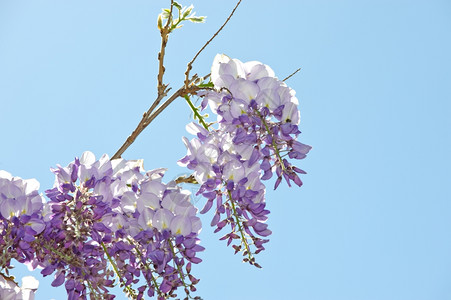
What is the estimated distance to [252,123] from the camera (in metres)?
1.46

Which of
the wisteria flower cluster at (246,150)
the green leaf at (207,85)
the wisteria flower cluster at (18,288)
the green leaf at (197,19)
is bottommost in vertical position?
the wisteria flower cluster at (18,288)

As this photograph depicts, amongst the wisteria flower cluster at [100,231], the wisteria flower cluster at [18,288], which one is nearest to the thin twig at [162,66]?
the wisteria flower cluster at [100,231]

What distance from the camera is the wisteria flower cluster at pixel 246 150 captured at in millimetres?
1442

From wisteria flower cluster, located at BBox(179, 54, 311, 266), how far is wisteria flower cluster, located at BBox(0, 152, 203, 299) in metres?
0.09

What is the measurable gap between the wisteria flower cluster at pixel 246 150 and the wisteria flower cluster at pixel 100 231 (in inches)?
3.4

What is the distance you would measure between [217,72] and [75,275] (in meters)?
0.63

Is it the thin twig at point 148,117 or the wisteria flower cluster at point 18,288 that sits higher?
the thin twig at point 148,117

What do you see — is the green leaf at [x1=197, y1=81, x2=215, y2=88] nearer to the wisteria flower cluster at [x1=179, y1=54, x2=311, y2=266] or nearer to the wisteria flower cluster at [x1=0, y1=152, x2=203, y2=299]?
the wisteria flower cluster at [x1=179, y1=54, x2=311, y2=266]

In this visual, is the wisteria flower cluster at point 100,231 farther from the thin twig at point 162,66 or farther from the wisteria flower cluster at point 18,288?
the thin twig at point 162,66

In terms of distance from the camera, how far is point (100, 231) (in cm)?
140

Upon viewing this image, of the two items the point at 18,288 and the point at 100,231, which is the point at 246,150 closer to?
the point at 100,231

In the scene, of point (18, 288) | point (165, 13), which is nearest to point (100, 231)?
point (18, 288)

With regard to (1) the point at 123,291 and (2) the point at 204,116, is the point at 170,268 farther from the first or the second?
(2) the point at 204,116

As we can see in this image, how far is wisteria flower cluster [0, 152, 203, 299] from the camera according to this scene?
1381mm
